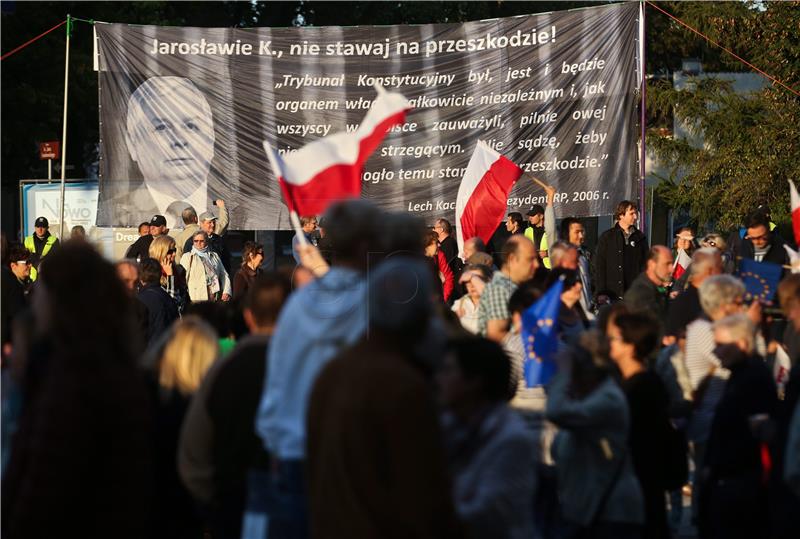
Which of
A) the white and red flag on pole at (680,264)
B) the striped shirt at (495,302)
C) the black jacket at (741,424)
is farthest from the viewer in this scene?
the white and red flag on pole at (680,264)

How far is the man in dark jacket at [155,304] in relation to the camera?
998 cm

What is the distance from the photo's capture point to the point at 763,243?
35.6 feet

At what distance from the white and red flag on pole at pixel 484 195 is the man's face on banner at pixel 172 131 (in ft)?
15.8

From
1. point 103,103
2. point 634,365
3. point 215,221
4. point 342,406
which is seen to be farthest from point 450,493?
point 103,103

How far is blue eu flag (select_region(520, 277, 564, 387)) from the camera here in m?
7.67

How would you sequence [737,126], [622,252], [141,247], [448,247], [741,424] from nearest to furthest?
[741,424]
[622,252]
[448,247]
[141,247]
[737,126]

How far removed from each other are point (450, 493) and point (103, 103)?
13.9 meters

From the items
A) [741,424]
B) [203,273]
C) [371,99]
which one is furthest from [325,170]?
[371,99]

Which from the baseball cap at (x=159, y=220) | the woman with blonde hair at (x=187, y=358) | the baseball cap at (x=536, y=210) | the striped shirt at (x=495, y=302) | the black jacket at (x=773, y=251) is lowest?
the woman with blonde hair at (x=187, y=358)

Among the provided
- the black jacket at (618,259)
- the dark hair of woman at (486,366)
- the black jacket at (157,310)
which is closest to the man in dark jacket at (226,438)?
the dark hair of woman at (486,366)

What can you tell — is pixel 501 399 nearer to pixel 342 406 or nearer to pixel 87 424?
pixel 342 406

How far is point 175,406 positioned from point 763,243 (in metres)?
6.57

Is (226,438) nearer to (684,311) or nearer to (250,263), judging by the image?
(684,311)

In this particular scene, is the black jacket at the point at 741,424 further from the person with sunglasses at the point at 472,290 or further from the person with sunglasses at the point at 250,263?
the person with sunglasses at the point at 250,263
